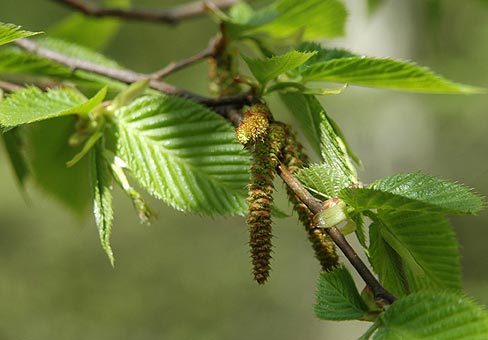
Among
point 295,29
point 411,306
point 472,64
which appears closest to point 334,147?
point 411,306

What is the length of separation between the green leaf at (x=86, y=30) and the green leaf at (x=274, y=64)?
3.53 ft

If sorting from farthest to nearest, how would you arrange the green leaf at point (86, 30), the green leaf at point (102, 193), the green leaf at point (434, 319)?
the green leaf at point (86, 30) → the green leaf at point (102, 193) → the green leaf at point (434, 319)

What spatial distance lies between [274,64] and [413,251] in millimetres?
326

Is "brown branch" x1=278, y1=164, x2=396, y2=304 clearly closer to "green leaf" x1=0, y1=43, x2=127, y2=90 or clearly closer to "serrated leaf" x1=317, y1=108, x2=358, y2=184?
"serrated leaf" x1=317, y1=108, x2=358, y2=184

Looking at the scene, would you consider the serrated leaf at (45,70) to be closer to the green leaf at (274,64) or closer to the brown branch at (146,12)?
the green leaf at (274,64)

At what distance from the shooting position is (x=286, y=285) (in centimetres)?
686

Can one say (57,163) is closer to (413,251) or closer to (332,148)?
(332,148)

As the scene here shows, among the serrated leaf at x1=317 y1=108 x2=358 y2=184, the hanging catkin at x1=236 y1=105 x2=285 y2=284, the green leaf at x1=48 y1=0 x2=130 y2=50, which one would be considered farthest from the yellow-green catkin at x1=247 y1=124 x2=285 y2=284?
the green leaf at x1=48 y1=0 x2=130 y2=50

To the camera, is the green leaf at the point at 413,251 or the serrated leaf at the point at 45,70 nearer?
the green leaf at the point at 413,251

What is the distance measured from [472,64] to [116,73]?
140 inches

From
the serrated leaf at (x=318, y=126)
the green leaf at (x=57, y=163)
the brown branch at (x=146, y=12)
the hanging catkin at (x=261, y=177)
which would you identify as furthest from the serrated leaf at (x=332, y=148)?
the brown branch at (x=146, y=12)

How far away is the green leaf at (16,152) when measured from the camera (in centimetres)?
125

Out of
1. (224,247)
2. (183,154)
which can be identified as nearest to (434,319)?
(183,154)

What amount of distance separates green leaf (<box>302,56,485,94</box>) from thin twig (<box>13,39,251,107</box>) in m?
0.13
